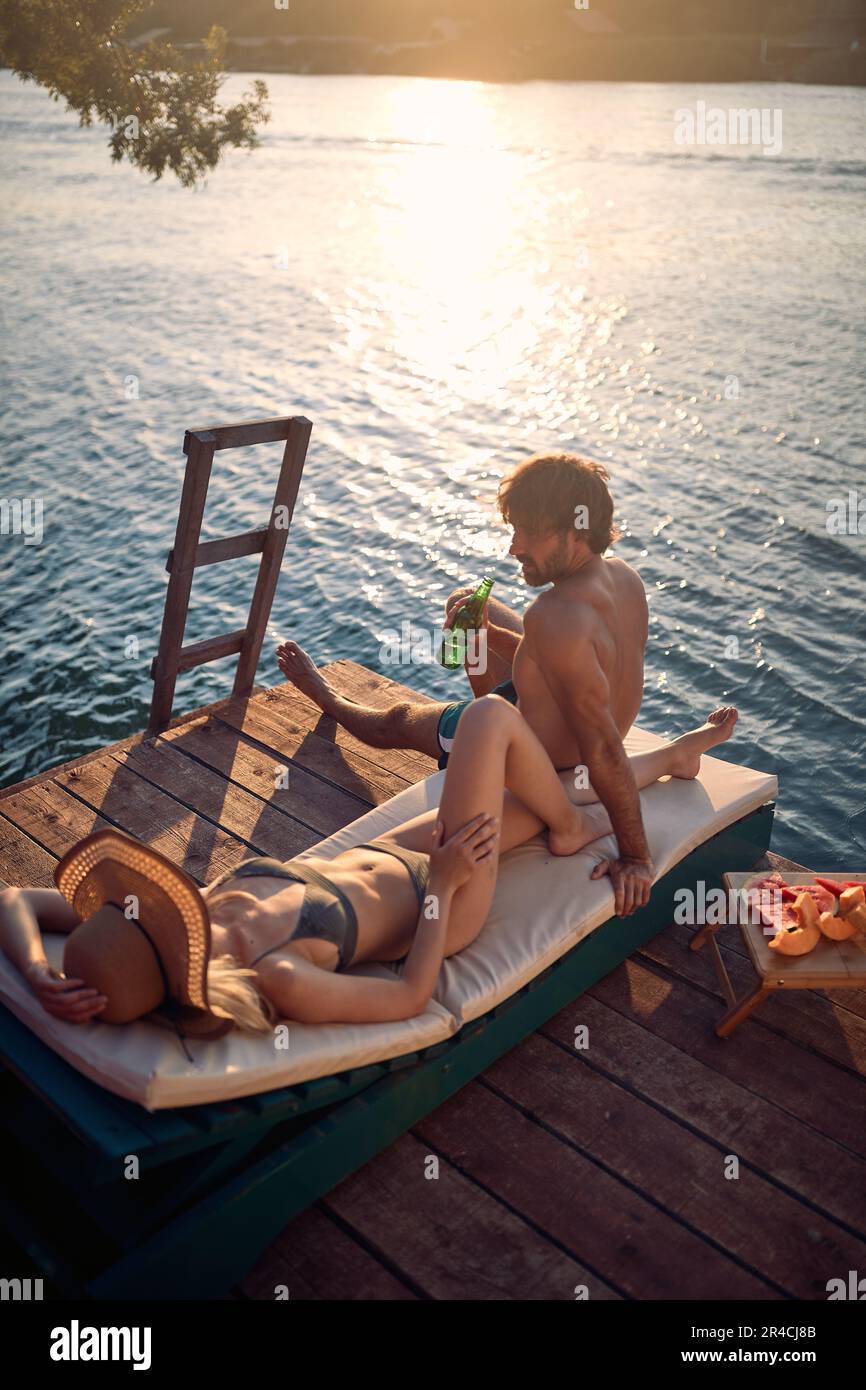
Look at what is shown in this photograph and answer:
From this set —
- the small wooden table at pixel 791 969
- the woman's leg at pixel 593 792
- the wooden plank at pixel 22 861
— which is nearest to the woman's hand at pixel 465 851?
the woman's leg at pixel 593 792

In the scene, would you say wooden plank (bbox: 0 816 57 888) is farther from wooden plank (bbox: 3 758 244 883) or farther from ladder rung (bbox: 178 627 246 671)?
ladder rung (bbox: 178 627 246 671)

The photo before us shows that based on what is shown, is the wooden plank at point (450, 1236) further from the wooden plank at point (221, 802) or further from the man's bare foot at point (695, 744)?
the man's bare foot at point (695, 744)

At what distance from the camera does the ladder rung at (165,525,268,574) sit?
17.7ft

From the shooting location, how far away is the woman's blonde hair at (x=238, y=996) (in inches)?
105

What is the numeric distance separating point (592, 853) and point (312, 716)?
2.26 m

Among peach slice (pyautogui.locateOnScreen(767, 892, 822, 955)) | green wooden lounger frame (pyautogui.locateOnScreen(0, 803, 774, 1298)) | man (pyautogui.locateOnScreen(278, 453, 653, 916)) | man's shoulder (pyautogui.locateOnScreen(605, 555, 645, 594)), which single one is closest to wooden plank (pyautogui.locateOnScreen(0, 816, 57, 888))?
green wooden lounger frame (pyautogui.locateOnScreen(0, 803, 774, 1298))

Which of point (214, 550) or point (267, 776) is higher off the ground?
point (214, 550)

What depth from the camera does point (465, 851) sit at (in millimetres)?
3172

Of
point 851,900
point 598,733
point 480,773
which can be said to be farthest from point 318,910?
point 851,900

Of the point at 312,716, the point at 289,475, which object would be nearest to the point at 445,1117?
the point at 312,716

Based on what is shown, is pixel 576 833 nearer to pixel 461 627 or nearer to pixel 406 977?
pixel 406 977

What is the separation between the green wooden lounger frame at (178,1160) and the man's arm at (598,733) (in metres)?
0.61

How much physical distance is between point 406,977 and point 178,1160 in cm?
75
